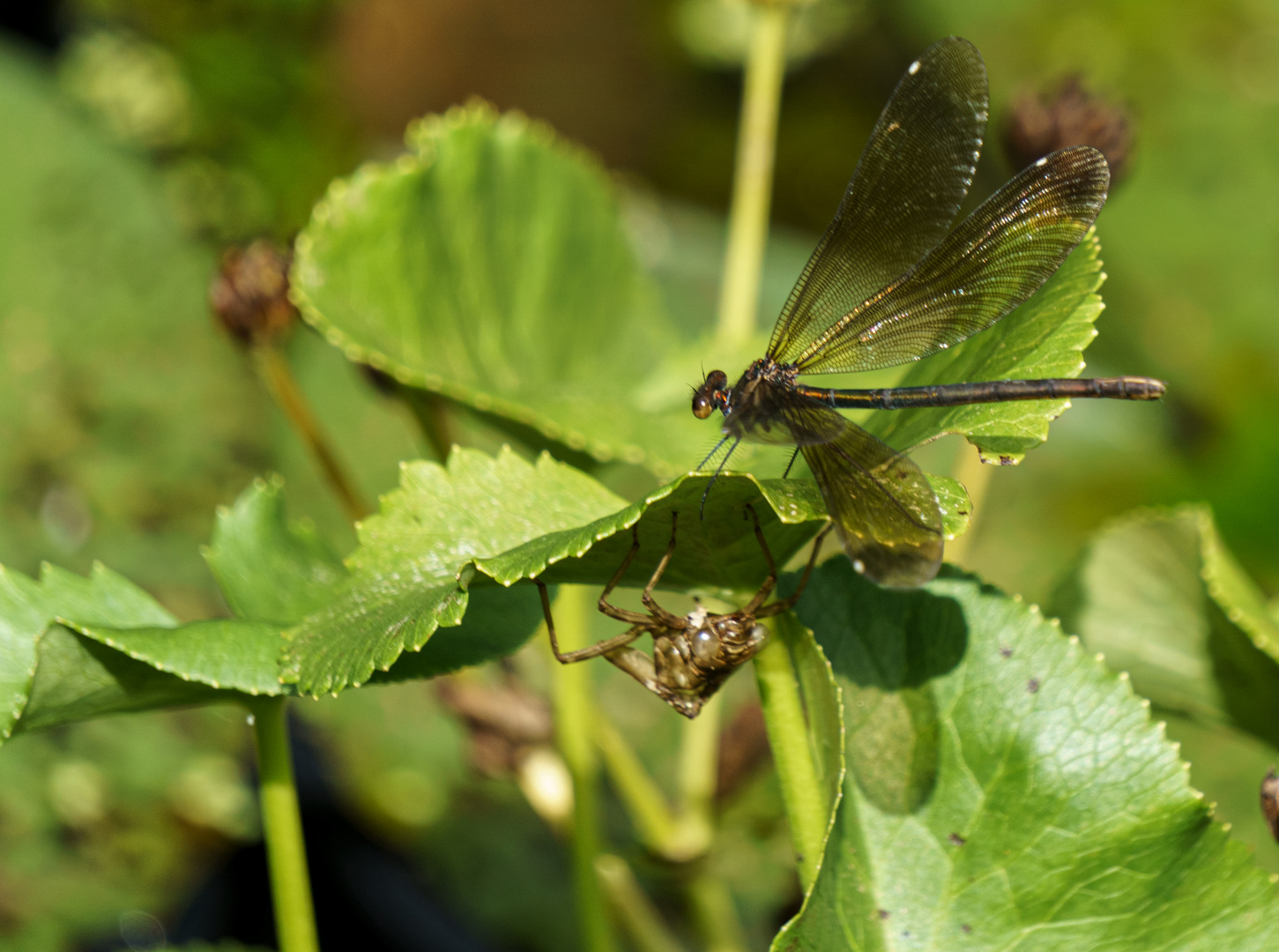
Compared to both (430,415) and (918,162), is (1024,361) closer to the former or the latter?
(918,162)

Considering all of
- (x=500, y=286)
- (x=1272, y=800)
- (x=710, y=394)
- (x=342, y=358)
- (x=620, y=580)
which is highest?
(x=342, y=358)

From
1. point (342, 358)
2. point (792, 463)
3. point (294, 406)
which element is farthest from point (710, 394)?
point (342, 358)

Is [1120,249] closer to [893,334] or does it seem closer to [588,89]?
[588,89]

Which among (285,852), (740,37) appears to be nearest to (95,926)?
(285,852)

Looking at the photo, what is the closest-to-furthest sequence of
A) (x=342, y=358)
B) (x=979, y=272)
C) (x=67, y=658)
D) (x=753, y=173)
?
(x=67, y=658), (x=979, y=272), (x=753, y=173), (x=342, y=358)

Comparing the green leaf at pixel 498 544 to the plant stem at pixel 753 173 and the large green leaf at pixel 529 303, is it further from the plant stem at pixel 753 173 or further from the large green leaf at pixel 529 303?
the plant stem at pixel 753 173

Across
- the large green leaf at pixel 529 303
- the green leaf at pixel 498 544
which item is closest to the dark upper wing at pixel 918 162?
the large green leaf at pixel 529 303

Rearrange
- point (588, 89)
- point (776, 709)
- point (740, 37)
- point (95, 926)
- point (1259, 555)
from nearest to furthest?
1. point (776, 709)
2. point (95, 926)
3. point (1259, 555)
4. point (740, 37)
5. point (588, 89)
